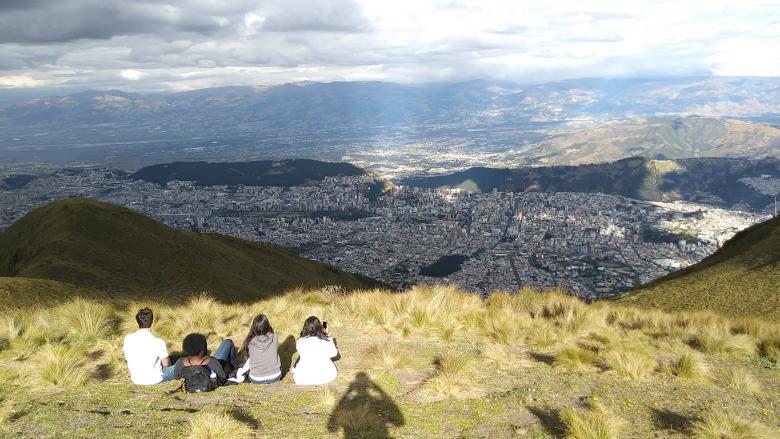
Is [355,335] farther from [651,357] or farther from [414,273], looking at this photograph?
[414,273]

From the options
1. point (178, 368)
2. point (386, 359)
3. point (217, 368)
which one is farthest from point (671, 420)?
point (178, 368)

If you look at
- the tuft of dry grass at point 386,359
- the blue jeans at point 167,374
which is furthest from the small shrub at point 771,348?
the blue jeans at point 167,374

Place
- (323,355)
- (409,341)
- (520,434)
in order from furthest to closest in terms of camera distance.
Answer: (409,341) → (323,355) → (520,434)

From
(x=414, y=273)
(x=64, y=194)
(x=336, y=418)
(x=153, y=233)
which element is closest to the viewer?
(x=336, y=418)

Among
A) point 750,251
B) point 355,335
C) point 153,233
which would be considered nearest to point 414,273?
point 153,233

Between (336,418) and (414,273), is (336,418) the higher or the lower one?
the higher one

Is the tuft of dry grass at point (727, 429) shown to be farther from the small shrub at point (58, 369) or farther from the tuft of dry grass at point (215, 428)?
the small shrub at point (58, 369)

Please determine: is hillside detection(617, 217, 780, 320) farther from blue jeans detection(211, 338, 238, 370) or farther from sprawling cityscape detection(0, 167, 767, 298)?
sprawling cityscape detection(0, 167, 767, 298)
